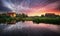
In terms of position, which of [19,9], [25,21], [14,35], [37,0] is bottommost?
[14,35]

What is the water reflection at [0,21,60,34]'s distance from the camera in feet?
8.02

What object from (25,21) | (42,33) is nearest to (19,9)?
(25,21)

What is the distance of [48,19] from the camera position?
248cm

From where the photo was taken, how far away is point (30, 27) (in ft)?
8.12

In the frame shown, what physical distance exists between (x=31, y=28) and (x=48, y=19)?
346 mm

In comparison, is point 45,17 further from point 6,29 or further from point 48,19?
point 6,29

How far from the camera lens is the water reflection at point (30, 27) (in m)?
2.44

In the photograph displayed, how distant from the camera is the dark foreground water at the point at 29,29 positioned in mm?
2422

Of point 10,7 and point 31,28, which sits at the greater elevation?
point 10,7

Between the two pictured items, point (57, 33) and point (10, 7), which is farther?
point (10, 7)

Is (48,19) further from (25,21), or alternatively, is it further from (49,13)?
(25,21)

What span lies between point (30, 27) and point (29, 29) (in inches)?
1.6

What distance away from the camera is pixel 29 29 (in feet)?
8.08

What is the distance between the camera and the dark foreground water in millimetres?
2422
